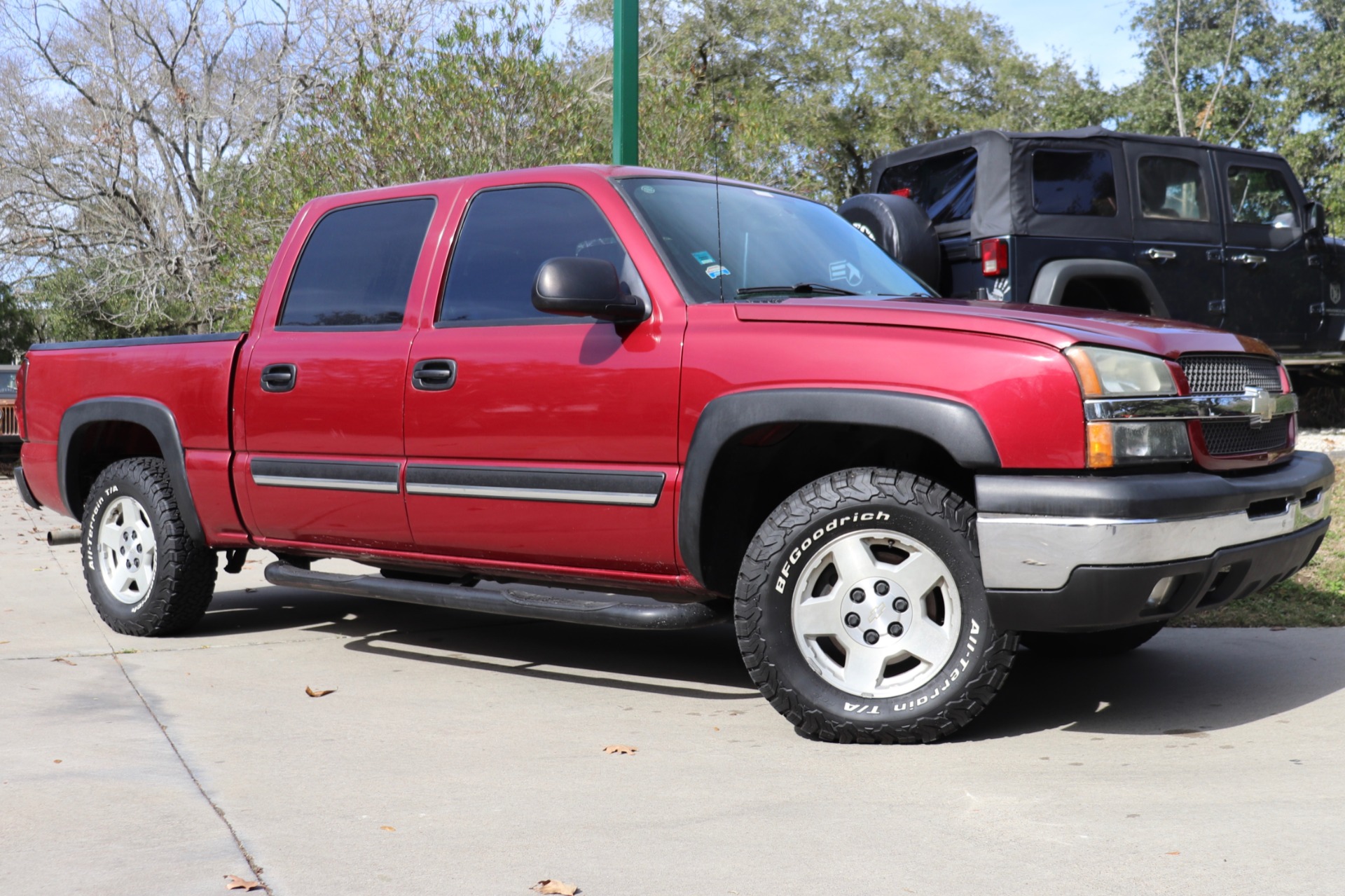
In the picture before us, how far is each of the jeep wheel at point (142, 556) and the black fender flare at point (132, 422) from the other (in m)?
0.11

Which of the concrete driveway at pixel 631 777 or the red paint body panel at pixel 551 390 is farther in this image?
the red paint body panel at pixel 551 390

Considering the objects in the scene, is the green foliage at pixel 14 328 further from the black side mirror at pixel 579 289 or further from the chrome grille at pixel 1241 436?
the chrome grille at pixel 1241 436

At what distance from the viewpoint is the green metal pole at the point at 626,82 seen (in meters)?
8.09

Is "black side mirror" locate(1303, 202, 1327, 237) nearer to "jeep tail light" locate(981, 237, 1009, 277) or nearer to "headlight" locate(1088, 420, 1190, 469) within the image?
"jeep tail light" locate(981, 237, 1009, 277)

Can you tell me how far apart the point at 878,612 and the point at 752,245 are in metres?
1.44

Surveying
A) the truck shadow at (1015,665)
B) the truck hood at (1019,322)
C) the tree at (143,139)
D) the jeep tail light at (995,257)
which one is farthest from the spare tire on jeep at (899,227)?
the tree at (143,139)

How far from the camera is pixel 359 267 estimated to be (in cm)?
557

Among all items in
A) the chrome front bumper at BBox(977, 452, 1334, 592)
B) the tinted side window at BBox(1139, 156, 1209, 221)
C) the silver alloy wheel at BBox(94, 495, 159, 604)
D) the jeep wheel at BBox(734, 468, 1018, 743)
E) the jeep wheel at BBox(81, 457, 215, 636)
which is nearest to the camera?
the chrome front bumper at BBox(977, 452, 1334, 592)

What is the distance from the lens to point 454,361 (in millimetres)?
4953

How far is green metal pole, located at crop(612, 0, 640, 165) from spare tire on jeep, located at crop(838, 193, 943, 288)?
61.7 inches

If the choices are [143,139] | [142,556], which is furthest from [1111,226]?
[143,139]

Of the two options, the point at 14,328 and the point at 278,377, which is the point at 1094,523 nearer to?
the point at 278,377

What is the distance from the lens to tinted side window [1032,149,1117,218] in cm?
936

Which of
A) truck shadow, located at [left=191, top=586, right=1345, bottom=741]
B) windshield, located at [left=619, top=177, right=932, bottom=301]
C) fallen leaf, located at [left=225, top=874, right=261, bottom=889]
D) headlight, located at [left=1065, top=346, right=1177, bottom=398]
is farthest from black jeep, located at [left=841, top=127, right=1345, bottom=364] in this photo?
fallen leaf, located at [left=225, top=874, right=261, bottom=889]
